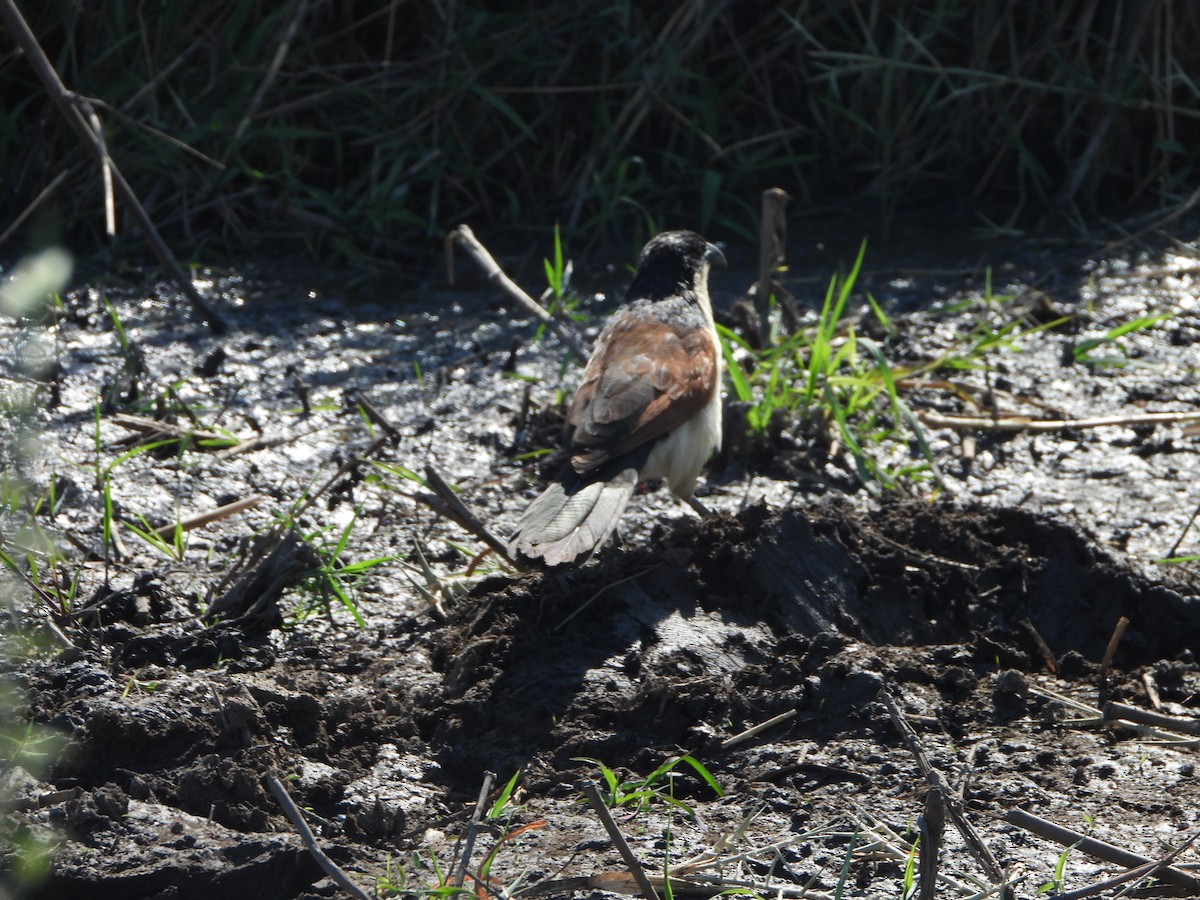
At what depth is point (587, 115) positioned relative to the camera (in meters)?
7.34

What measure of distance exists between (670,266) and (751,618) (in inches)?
84.4

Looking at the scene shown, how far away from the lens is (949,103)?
7355 mm

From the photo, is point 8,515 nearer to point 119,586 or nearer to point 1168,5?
point 119,586

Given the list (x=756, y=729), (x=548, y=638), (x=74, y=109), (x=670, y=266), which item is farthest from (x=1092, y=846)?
(x=74, y=109)

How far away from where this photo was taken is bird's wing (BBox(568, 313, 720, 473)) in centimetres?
446

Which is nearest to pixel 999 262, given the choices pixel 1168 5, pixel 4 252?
pixel 1168 5

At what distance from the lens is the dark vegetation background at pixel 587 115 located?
6.87 metres

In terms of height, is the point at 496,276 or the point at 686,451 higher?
the point at 496,276

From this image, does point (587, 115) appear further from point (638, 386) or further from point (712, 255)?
point (638, 386)

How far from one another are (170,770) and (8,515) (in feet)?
4.90

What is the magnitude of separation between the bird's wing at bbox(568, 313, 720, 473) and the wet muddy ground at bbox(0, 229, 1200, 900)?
1.19 feet

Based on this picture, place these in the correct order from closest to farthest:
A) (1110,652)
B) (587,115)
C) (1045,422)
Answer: (1110,652)
(1045,422)
(587,115)

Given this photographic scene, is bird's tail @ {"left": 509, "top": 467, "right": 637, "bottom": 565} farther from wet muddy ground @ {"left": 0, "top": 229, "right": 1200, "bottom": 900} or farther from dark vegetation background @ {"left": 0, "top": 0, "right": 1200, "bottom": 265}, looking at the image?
dark vegetation background @ {"left": 0, "top": 0, "right": 1200, "bottom": 265}

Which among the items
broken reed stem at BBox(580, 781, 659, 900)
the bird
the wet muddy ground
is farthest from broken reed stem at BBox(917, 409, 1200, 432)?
broken reed stem at BBox(580, 781, 659, 900)
